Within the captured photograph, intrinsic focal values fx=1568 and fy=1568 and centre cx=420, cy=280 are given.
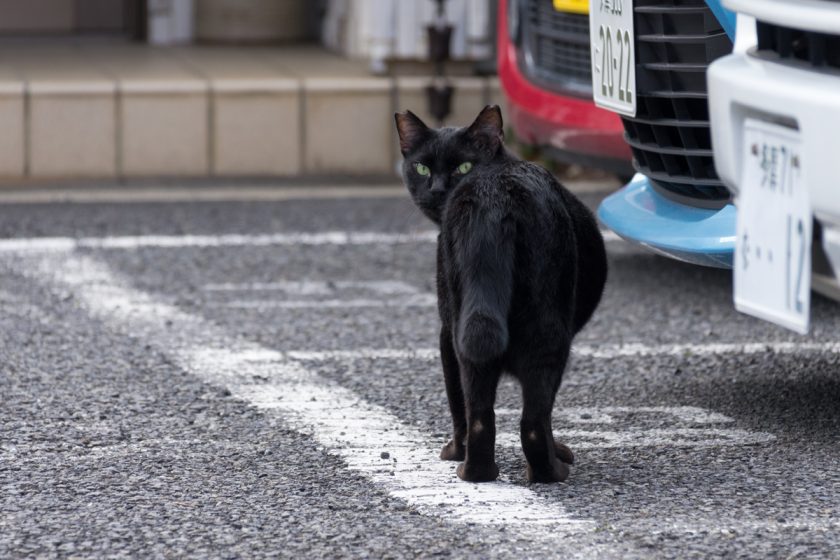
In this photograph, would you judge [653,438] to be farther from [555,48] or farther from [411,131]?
[555,48]

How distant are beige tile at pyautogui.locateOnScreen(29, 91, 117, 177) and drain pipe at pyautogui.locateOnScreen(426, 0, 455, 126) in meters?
1.33

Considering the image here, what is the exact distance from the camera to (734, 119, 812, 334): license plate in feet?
8.04

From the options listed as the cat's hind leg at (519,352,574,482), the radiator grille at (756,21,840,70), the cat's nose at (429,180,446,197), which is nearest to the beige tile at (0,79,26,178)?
the cat's nose at (429,180,446,197)

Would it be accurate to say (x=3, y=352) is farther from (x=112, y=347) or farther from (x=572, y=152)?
(x=572, y=152)

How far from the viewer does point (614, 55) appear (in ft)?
11.1

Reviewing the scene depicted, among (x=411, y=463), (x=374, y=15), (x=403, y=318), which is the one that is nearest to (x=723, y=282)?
(x=403, y=318)

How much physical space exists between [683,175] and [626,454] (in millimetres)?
592

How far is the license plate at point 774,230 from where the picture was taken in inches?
96.5

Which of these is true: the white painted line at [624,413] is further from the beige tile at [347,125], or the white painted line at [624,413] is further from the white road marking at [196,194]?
the beige tile at [347,125]

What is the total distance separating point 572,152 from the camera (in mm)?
4781

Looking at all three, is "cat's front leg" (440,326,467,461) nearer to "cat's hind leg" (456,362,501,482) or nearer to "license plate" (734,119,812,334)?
"cat's hind leg" (456,362,501,482)

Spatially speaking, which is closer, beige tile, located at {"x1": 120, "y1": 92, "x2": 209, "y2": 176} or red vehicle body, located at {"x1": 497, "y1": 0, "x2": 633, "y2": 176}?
red vehicle body, located at {"x1": 497, "y1": 0, "x2": 633, "y2": 176}

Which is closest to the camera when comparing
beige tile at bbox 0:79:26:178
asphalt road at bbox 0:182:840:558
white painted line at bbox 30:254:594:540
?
asphalt road at bbox 0:182:840:558

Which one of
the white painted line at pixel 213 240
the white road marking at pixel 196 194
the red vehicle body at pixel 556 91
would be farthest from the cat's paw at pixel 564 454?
the white road marking at pixel 196 194
